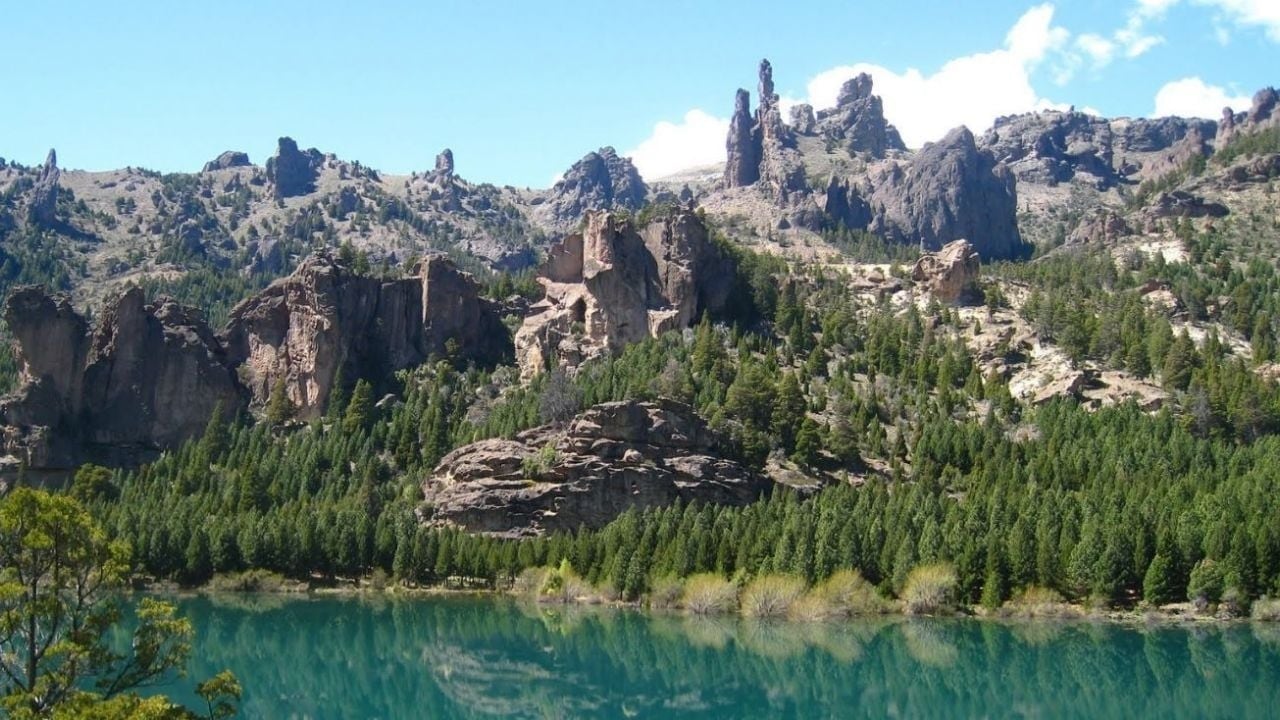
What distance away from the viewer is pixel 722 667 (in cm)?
7631

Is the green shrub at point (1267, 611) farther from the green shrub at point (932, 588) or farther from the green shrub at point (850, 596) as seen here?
the green shrub at point (850, 596)

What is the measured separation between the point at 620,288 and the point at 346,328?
40002mm

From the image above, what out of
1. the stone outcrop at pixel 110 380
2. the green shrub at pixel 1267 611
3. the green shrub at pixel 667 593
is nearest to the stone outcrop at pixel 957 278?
the green shrub at pixel 667 593

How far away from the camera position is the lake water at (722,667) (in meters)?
65.4

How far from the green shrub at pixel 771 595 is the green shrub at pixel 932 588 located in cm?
923

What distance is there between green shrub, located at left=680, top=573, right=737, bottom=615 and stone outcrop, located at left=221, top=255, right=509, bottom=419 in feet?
248

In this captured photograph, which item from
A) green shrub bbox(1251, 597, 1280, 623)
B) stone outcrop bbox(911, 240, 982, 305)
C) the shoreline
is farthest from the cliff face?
green shrub bbox(1251, 597, 1280, 623)

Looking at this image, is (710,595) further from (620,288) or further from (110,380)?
(110,380)

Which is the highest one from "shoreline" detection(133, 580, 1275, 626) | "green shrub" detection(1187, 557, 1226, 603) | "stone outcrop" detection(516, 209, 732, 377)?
"stone outcrop" detection(516, 209, 732, 377)

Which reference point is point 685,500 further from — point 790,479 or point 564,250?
point 564,250

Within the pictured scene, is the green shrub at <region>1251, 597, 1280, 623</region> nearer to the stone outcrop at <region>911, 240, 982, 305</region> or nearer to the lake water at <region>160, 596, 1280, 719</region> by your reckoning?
the lake water at <region>160, 596, 1280, 719</region>

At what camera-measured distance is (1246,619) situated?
88.1m

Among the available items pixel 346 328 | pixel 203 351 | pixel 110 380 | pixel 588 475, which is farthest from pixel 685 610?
pixel 110 380

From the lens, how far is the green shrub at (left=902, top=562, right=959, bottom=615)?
95000mm
